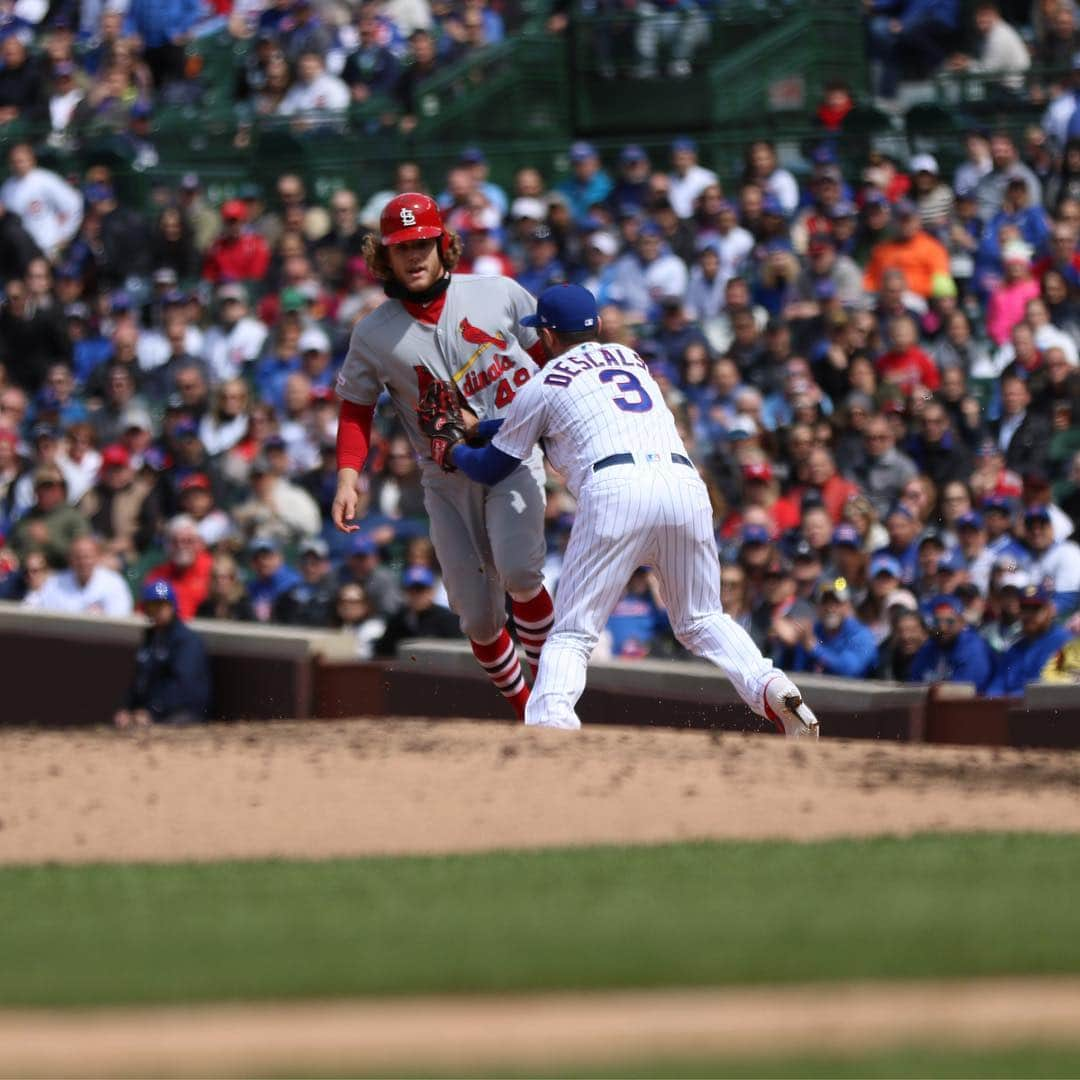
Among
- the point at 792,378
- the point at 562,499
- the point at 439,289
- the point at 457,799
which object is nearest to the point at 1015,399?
the point at 792,378

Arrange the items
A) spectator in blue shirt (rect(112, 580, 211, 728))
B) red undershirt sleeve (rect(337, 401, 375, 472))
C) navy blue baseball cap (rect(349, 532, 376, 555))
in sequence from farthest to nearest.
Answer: navy blue baseball cap (rect(349, 532, 376, 555)), spectator in blue shirt (rect(112, 580, 211, 728)), red undershirt sleeve (rect(337, 401, 375, 472))

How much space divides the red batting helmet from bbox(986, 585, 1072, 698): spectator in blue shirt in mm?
3631

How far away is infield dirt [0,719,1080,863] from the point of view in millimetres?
7836

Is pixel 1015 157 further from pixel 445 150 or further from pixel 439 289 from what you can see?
pixel 439 289

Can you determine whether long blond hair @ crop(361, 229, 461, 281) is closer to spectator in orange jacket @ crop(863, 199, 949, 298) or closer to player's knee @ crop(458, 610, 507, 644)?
player's knee @ crop(458, 610, 507, 644)

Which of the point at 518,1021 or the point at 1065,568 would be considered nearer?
the point at 518,1021

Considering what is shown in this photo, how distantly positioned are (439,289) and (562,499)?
4.64 metres

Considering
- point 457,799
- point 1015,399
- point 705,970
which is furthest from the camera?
point 1015,399

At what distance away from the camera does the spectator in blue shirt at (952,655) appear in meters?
11.7

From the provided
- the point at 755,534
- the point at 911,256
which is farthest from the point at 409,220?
the point at 911,256

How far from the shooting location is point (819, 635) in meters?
12.3

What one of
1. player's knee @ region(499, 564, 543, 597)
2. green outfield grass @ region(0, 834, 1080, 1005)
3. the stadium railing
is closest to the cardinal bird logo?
player's knee @ region(499, 564, 543, 597)

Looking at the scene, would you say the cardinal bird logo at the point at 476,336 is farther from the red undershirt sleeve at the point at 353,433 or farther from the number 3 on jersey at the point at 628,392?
the number 3 on jersey at the point at 628,392

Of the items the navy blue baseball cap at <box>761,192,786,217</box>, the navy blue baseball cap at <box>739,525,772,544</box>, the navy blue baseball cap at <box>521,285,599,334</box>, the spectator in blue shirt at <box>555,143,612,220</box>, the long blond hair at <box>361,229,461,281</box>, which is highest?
the spectator in blue shirt at <box>555,143,612,220</box>
